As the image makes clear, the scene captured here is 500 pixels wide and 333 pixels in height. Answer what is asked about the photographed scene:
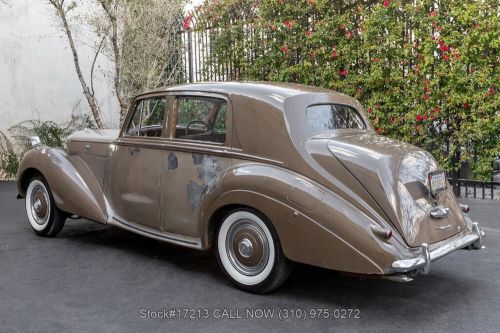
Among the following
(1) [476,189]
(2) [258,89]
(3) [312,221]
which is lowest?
(1) [476,189]

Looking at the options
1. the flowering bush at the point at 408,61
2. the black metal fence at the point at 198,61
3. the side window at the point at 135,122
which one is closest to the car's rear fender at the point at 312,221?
the side window at the point at 135,122

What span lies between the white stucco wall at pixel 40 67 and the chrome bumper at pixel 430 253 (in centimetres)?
911

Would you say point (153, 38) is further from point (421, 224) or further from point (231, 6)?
point (421, 224)

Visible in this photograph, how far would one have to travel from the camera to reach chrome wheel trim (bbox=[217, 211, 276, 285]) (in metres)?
3.93

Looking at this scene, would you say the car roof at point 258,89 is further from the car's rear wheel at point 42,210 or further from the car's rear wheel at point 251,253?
the car's rear wheel at point 42,210

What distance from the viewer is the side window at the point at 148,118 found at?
4.87 m

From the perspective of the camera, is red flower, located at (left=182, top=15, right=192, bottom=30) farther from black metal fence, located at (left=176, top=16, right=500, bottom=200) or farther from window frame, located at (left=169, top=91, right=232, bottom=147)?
window frame, located at (left=169, top=91, right=232, bottom=147)

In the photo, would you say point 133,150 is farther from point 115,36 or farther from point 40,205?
point 115,36

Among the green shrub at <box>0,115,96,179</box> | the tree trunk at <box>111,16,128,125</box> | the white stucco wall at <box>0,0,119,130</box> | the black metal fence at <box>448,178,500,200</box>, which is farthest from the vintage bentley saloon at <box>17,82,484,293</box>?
the white stucco wall at <box>0,0,119,130</box>

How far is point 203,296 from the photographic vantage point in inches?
158

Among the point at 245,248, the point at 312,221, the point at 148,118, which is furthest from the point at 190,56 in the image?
the point at 312,221

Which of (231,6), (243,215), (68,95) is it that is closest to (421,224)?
(243,215)

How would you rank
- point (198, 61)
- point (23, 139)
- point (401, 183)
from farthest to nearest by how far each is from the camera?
point (198, 61) < point (23, 139) < point (401, 183)

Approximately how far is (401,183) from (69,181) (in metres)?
3.27
